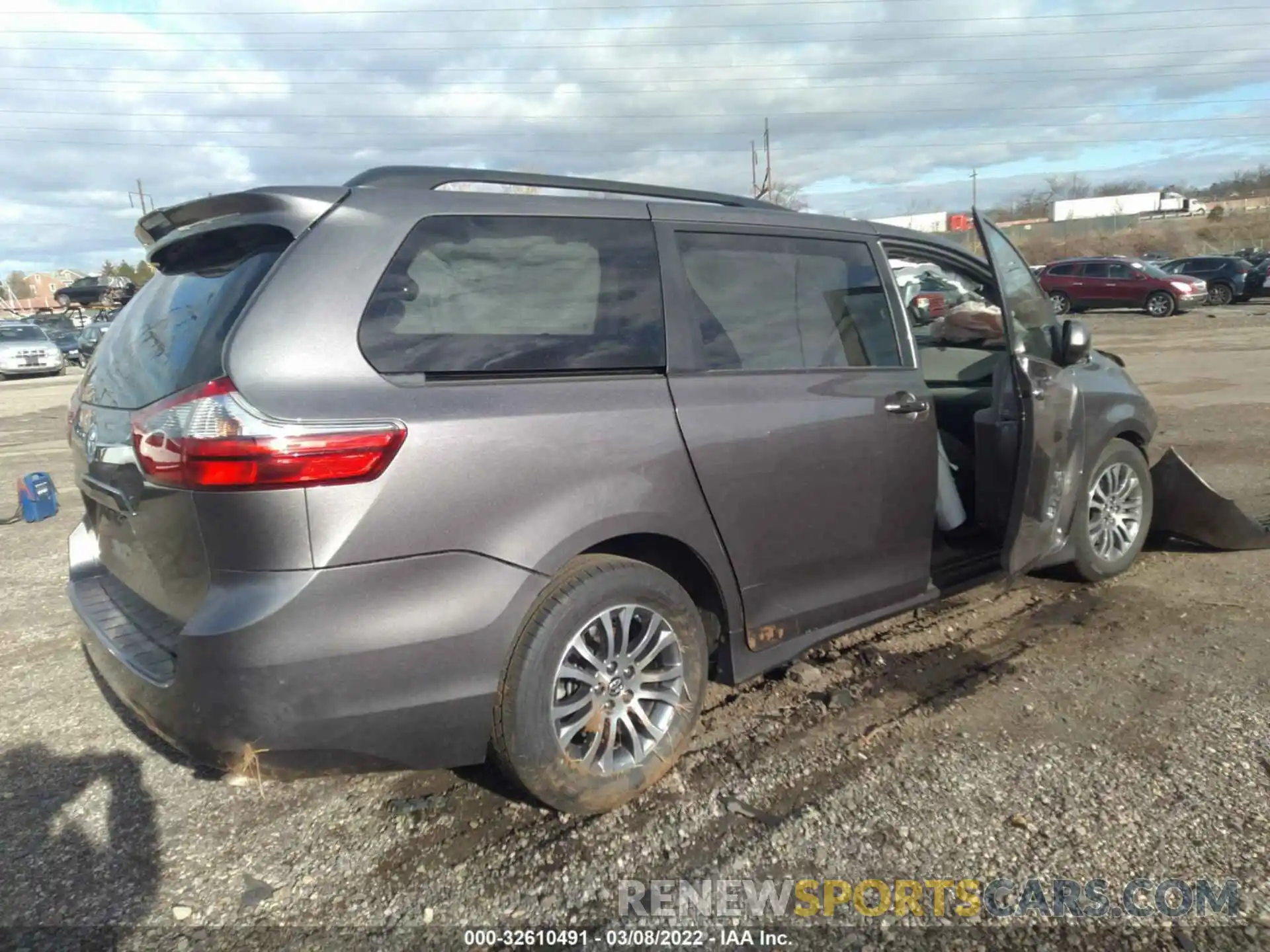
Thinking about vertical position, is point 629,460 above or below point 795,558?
above

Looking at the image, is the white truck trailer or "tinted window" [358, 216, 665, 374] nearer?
"tinted window" [358, 216, 665, 374]

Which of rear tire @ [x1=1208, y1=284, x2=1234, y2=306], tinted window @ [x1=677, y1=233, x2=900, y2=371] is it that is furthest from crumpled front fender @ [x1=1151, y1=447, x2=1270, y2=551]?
rear tire @ [x1=1208, y1=284, x2=1234, y2=306]

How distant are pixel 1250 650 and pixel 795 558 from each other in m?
2.17

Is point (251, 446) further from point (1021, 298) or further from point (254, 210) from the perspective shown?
point (1021, 298)

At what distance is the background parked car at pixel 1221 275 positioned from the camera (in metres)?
28.0

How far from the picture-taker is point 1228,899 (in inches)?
91.4

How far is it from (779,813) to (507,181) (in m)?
2.13

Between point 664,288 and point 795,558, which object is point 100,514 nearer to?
point 664,288

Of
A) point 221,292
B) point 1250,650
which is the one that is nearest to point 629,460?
point 221,292

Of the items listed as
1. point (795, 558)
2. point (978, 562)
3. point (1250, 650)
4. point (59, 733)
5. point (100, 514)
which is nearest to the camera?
point (100, 514)

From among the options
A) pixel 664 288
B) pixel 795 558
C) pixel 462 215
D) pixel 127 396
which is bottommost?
pixel 795 558

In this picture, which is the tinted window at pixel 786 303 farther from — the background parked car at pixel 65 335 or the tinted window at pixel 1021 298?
the background parked car at pixel 65 335

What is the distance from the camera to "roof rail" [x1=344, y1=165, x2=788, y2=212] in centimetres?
264

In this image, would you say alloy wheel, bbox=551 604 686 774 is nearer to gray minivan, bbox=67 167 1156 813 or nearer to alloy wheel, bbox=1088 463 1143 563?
gray minivan, bbox=67 167 1156 813
